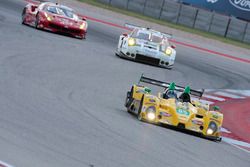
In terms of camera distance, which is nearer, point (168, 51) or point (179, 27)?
point (168, 51)

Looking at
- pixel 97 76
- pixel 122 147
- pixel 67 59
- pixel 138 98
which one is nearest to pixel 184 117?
pixel 138 98

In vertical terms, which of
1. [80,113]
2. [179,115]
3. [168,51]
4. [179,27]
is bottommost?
[179,27]

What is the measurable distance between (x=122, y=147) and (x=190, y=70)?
15.2 m

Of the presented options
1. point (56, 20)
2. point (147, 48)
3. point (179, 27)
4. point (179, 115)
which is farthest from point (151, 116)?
point (179, 27)

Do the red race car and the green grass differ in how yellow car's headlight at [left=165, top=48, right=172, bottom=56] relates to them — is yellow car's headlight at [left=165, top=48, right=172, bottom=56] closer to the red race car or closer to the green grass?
the red race car

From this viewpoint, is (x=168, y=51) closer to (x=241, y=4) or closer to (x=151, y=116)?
(x=151, y=116)

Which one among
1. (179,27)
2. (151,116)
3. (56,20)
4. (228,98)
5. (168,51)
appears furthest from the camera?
(179,27)

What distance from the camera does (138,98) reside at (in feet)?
45.3

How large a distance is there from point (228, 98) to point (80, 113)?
28.7 ft

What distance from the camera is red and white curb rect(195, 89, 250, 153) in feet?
44.8

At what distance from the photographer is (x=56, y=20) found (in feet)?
86.3

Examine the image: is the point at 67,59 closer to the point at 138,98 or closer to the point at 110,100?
the point at 110,100

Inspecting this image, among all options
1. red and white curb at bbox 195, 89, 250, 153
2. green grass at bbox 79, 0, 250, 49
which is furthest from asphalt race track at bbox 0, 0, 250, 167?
green grass at bbox 79, 0, 250, 49

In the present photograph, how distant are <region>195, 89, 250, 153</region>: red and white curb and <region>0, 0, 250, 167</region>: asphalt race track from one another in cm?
53
